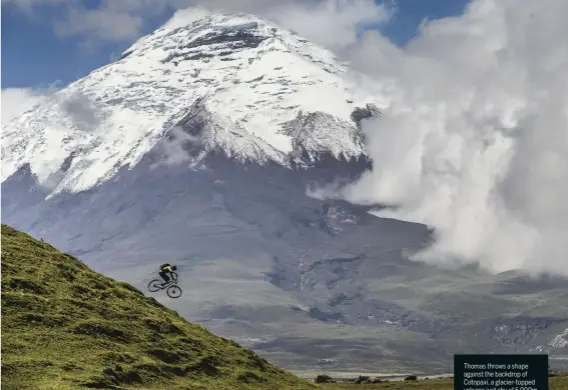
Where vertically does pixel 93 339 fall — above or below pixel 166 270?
below

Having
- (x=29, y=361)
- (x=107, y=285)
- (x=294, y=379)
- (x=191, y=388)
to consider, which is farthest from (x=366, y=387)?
(x=29, y=361)

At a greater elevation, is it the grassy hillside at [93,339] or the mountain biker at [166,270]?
the mountain biker at [166,270]

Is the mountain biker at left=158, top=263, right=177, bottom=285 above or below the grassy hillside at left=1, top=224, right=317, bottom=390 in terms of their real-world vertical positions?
above

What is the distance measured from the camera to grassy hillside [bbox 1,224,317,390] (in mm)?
81812

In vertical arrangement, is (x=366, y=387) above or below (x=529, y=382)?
above

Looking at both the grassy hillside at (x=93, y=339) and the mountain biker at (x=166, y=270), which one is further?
the mountain biker at (x=166, y=270)

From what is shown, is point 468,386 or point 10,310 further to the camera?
point 10,310

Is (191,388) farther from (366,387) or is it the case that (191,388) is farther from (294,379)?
(366,387)

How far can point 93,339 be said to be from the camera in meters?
91.4

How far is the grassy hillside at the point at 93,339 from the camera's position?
8181 centimetres

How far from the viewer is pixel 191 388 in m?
91.9

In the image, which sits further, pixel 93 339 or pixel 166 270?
pixel 166 270

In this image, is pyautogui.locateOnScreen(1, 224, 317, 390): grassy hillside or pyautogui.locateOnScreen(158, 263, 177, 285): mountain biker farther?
pyautogui.locateOnScreen(158, 263, 177, 285): mountain biker

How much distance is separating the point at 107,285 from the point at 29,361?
102 feet
